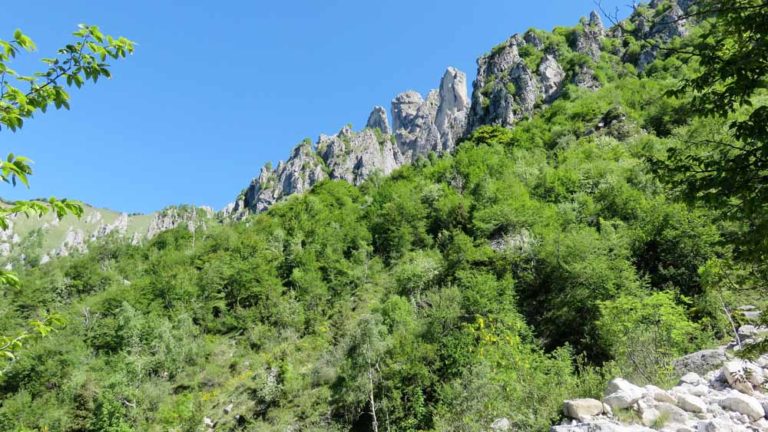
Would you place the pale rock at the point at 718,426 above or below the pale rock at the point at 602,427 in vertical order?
below

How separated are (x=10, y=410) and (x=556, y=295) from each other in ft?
161

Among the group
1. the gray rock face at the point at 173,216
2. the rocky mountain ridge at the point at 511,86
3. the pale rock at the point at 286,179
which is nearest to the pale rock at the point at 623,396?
the rocky mountain ridge at the point at 511,86

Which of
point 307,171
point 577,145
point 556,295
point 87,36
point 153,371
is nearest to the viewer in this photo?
point 87,36

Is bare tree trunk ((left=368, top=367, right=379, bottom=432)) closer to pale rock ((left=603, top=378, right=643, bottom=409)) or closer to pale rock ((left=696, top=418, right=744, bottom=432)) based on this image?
pale rock ((left=603, top=378, right=643, bottom=409))

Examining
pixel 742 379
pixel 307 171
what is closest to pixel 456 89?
pixel 307 171

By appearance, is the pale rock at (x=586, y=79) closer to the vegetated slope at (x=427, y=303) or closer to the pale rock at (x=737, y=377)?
the vegetated slope at (x=427, y=303)

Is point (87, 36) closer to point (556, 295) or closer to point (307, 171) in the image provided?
point (556, 295)

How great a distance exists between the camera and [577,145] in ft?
221

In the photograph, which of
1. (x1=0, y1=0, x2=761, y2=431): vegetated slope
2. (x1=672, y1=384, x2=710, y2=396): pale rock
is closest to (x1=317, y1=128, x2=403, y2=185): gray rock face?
(x1=0, y1=0, x2=761, y2=431): vegetated slope

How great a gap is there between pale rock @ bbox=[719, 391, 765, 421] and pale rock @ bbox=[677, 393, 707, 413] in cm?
40

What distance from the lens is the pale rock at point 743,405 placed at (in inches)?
323

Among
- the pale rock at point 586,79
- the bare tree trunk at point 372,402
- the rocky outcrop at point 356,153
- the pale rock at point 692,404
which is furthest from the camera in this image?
the rocky outcrop at point 356,153

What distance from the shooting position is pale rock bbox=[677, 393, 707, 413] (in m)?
8.87

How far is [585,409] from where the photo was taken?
9.55 m
